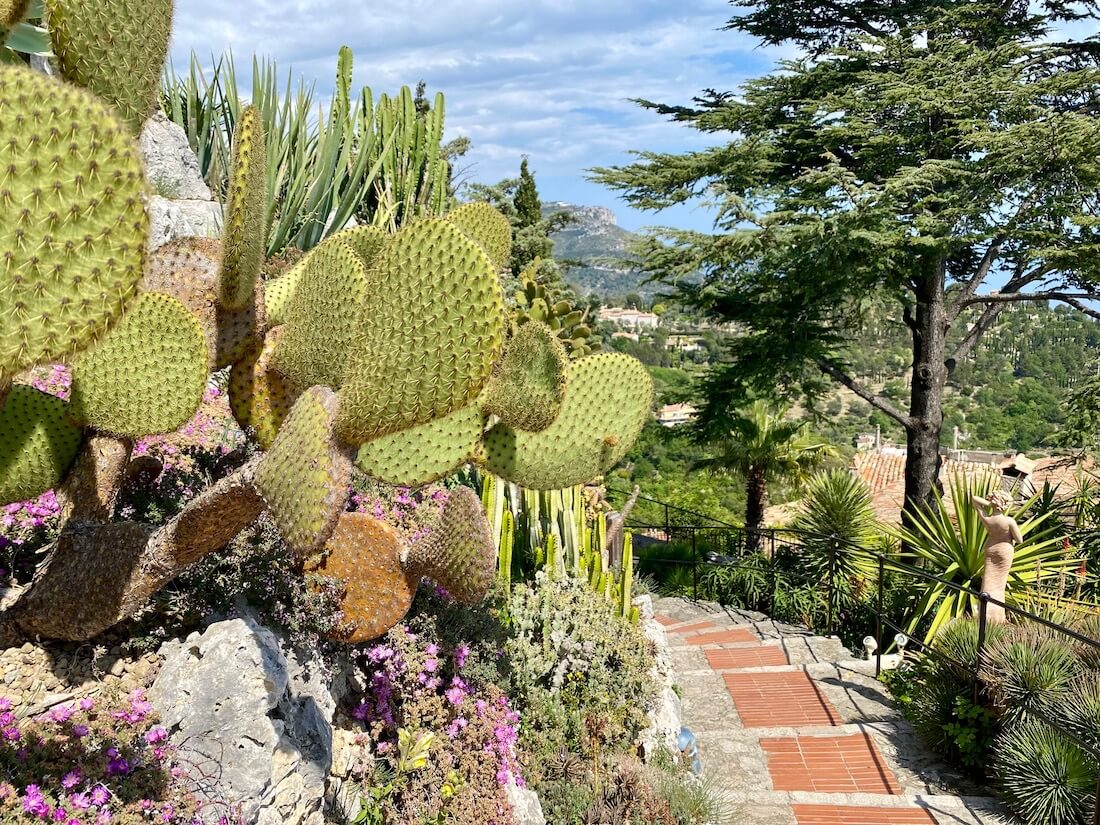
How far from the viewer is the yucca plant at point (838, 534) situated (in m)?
8.44

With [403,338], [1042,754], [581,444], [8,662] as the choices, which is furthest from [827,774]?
[8,662]

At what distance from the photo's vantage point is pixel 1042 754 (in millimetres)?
4461

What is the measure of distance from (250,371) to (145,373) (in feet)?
1.33

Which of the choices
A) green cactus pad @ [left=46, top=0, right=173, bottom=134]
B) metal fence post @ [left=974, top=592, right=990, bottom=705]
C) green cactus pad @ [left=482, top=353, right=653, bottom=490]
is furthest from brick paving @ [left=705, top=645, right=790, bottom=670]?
green cactus pad @ [left=46, top=0, right=173, bottom=134]

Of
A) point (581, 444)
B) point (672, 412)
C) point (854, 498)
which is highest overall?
point (581, 444)

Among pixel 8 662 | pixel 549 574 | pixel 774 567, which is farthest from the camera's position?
pixel 774 567

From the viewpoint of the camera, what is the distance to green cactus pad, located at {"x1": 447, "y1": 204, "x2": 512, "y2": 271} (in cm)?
379

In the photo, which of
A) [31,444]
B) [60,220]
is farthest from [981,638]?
[60,220]

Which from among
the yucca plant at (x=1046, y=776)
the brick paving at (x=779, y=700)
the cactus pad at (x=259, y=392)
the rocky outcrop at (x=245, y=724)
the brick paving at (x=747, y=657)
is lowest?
the brick paving at (x=747, y=657)

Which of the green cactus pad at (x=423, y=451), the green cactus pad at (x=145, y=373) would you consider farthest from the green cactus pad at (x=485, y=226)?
the green cactus pad at (x=145, y=373)

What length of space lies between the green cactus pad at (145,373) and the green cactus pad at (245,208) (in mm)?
239

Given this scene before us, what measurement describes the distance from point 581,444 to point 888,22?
35.0ft

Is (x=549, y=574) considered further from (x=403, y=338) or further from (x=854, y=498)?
(x=854, y=498)

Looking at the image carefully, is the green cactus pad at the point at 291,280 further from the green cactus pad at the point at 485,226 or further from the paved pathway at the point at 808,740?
the paved pathway at the point at 808,740
